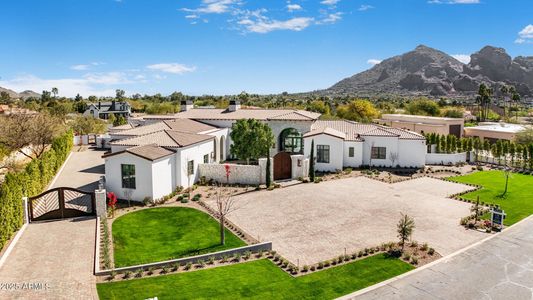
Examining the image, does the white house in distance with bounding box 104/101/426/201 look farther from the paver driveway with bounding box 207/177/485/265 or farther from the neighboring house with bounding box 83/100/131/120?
the neighboring house with bounding box 83/100/131/120

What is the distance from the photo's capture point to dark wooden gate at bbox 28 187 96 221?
73.0 ft

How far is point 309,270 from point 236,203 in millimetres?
10992

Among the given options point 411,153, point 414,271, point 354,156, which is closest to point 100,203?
point 414,271

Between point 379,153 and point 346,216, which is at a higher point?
point 379,153

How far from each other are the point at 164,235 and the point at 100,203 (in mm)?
5082

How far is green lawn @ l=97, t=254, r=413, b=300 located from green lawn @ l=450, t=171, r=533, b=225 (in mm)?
12193

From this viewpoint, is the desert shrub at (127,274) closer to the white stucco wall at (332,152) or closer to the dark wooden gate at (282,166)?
the dark wooden gate at (282,166)

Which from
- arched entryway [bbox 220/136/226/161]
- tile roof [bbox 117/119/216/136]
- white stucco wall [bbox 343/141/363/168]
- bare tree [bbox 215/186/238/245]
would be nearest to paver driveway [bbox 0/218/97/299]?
bare tree [bbox 215/186/238/245]

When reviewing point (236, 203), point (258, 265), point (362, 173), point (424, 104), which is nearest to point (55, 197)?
point (236, 203)

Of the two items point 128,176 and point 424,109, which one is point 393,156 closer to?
point 128,176

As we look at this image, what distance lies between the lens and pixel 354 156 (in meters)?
39.2

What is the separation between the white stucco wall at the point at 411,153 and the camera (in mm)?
39031

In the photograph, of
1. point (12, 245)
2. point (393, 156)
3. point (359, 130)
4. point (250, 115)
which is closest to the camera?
point (12, 245)

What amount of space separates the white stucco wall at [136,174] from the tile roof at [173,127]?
29.4 feet
